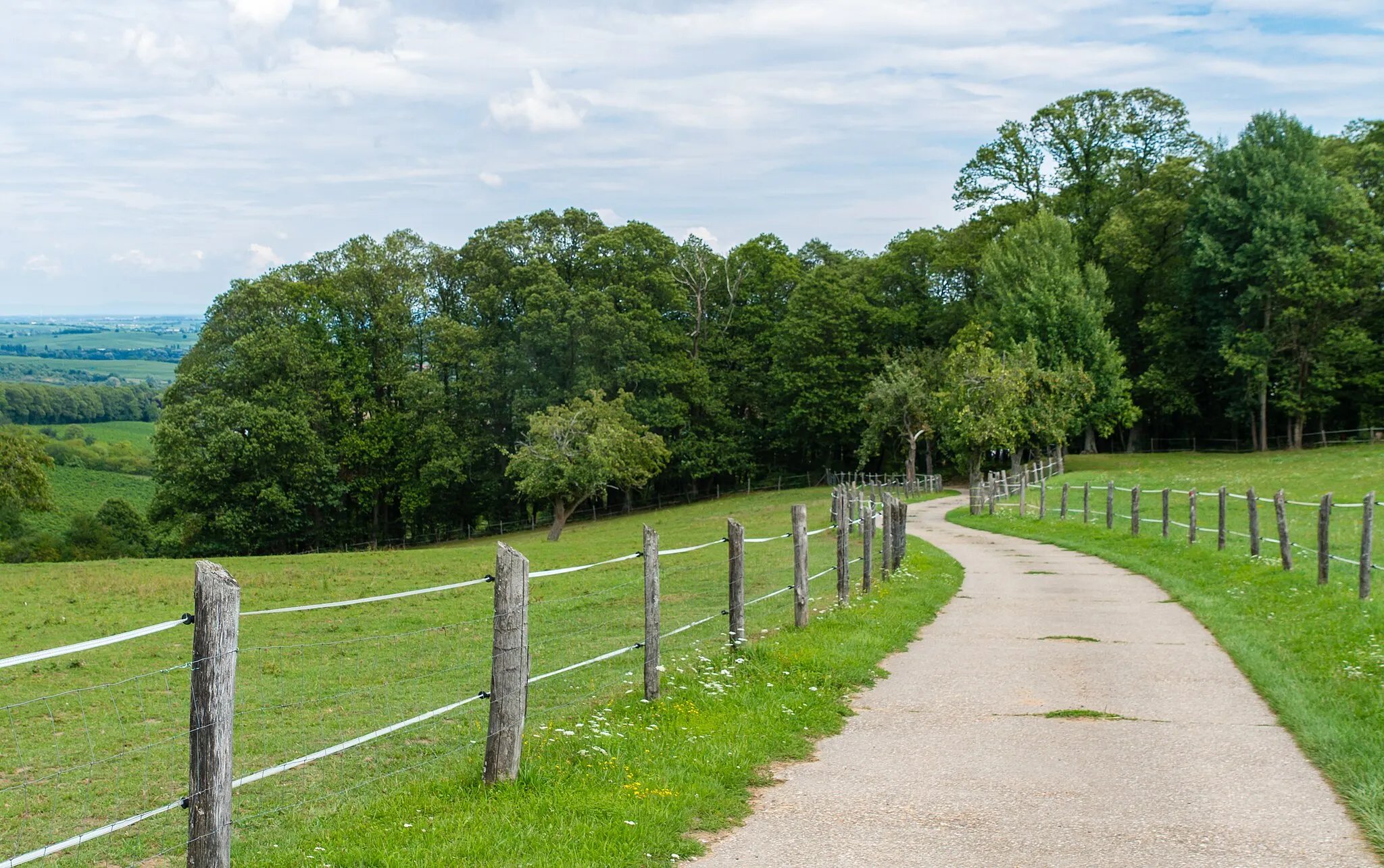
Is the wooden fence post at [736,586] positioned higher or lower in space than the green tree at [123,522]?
higher

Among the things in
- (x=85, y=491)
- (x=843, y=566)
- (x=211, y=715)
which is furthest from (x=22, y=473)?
(x=211, y=715)

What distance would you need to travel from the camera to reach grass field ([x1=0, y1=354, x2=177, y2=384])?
164m

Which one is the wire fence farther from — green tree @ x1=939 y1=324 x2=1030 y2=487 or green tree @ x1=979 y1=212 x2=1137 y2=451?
green tree @ x1=979 y1=212 x2=1137 y2=451

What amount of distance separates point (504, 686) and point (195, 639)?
2.30 m

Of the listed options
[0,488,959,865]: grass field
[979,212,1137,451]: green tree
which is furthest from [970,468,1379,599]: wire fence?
[979,212,1137,451]: green tree

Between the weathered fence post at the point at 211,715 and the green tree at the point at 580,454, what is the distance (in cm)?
4368

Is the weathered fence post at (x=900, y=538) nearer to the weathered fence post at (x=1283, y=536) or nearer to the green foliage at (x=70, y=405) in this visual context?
the weathered fence post at (x=1283, y=536)

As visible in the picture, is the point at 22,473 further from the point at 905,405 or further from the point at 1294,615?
the point at 1294,615

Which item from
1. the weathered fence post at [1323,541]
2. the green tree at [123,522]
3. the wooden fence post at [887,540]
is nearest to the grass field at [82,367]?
the green tree at [123,522]

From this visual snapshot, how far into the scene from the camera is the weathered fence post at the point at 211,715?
491 centimetres

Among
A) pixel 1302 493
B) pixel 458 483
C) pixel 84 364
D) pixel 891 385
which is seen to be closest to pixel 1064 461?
pixel 891 385

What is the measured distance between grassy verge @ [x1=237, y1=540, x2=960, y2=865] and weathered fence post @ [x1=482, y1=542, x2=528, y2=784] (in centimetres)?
15

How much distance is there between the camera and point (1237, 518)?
99.9 ft

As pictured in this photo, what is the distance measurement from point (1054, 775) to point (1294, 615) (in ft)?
25.5
